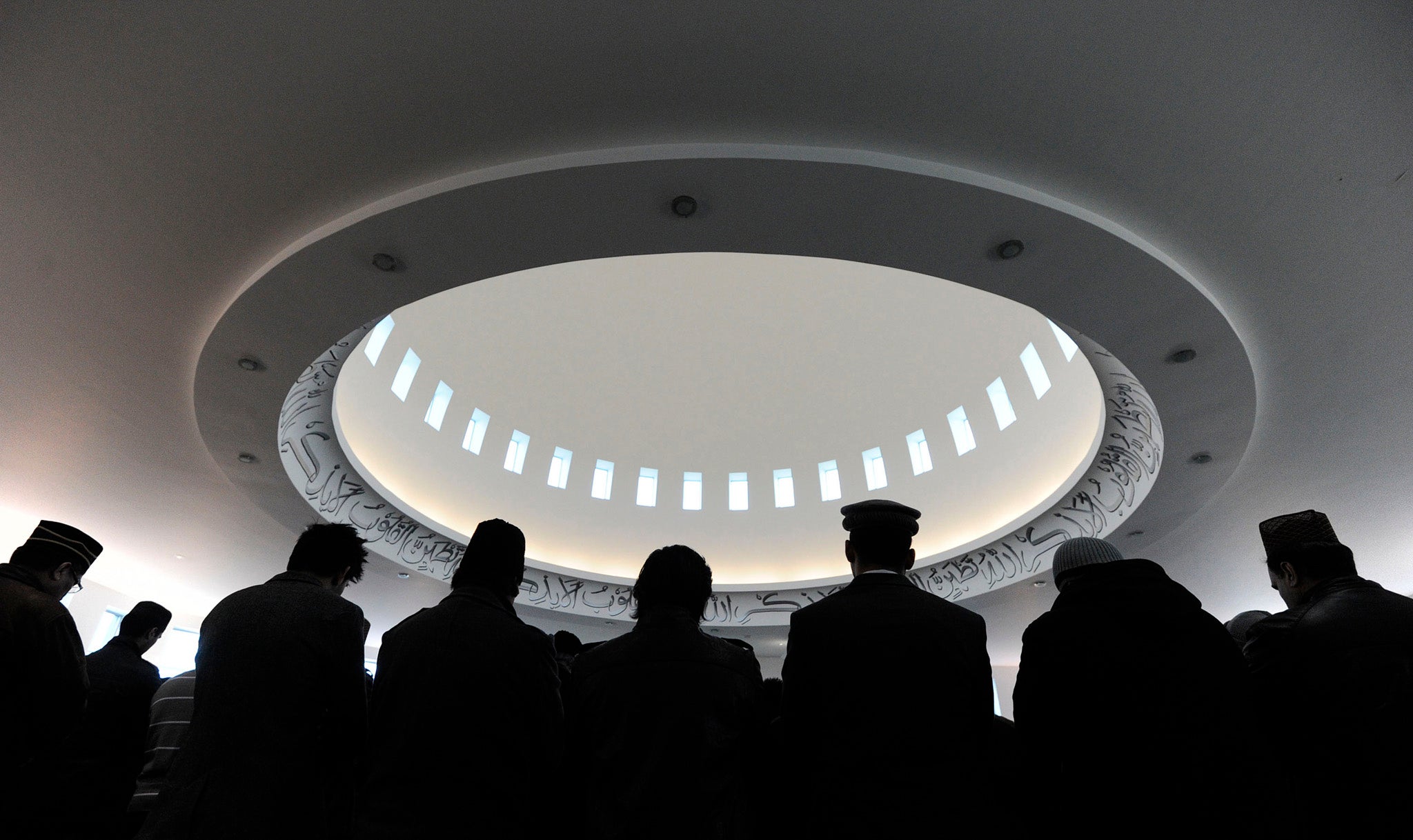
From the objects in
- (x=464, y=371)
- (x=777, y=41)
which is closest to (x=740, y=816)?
(x=777, y=41)

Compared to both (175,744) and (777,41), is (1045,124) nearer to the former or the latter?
(777,41)

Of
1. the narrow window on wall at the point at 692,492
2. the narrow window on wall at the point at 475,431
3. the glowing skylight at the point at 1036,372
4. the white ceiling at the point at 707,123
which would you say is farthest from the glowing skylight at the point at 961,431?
the narrow window on wall at the point at 475,431

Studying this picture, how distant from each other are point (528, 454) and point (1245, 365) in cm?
1527

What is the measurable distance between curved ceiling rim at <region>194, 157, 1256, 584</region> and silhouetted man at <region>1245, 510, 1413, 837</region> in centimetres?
447

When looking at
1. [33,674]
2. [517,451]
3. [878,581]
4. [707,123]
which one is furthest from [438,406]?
[878,581]

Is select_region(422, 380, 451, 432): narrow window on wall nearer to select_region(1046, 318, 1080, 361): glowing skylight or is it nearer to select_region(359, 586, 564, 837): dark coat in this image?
select_region(1046, 318, 1080, 361): glowing skylight

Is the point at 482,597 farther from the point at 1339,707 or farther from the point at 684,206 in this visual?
the point at 684,206

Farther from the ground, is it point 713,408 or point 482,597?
point 713,408

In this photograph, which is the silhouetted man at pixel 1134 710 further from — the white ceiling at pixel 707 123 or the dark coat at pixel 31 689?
the dark coat at pixel 31 689

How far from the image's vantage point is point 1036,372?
1617cm

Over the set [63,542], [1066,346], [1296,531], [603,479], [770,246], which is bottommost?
[1296,531]

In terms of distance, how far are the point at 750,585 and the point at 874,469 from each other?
14.2 ft

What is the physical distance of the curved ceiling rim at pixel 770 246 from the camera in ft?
23.1

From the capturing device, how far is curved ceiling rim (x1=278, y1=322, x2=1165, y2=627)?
37.0 feet
